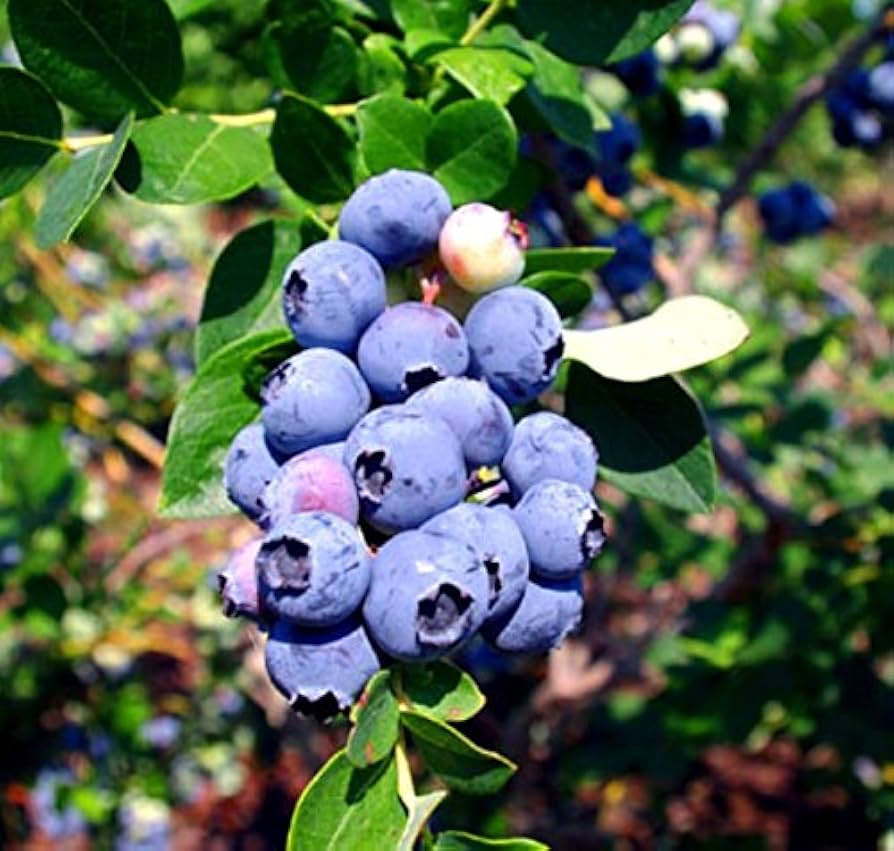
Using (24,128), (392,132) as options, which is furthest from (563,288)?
(24,128)

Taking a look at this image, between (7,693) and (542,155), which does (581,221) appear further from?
(7,693)

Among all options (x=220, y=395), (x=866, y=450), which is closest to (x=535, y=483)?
(x=220, y=395)

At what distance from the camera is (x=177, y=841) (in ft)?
10.4

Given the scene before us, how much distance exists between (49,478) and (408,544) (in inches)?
55.8

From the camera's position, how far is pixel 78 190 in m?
0.76

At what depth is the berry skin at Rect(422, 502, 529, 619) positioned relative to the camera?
0.65 m

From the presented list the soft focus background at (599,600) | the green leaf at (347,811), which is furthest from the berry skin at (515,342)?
the soft focus background at (599,600)

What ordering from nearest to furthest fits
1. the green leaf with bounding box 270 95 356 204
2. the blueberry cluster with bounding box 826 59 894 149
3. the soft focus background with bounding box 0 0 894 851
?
1. the green leaf with bounding box 270 95 356 204
2. the blueberry cluster with bounding box 826 59 894 149
3. the soft focus background with bounding box 0 0 894 851

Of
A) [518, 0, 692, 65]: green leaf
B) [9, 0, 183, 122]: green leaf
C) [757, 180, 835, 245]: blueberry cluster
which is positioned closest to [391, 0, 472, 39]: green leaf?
[518, 0, 692, 65]: green leaf

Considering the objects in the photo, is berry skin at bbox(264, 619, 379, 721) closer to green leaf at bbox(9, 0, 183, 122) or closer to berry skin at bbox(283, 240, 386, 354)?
berry skin at bbox(283, 240, 386, 354)

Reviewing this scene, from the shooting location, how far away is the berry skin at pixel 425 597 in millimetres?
613

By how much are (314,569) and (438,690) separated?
0.13 m

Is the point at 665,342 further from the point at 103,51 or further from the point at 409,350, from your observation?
the point at 103,51

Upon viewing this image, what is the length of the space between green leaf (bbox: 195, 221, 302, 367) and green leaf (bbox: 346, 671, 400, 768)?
0.93 ft
